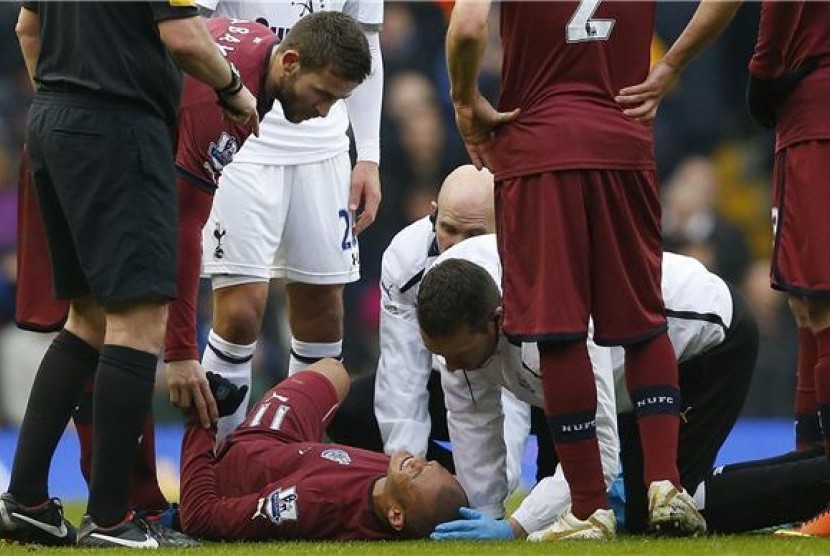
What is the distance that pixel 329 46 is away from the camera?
18.6 ft

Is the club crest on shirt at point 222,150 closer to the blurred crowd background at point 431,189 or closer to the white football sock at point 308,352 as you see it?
the white football sock at point 308,352

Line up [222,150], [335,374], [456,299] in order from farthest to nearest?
[335,374]
[222,150]
[456,299]

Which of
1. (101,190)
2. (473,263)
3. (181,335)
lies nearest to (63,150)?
(101,190)

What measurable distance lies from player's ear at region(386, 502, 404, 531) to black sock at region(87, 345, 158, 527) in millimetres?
910

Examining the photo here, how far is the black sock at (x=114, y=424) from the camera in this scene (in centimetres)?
511

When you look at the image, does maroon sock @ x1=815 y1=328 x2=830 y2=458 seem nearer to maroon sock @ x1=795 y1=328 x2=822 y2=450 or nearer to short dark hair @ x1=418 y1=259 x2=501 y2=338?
maroon sock @ x1=795 y1=328 x2=822 y2=450

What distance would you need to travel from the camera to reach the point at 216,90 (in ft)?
17.0

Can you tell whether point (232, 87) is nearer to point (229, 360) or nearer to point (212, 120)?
point (212, 120)

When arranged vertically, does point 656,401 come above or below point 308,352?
above

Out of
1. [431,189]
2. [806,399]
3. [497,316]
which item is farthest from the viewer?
[431,189]

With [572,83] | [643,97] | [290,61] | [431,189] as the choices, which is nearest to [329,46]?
[290,61]

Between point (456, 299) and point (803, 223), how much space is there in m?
1.12

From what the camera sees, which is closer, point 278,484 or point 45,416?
point 45,416

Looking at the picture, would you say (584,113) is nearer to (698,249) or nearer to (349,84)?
(349,84)
